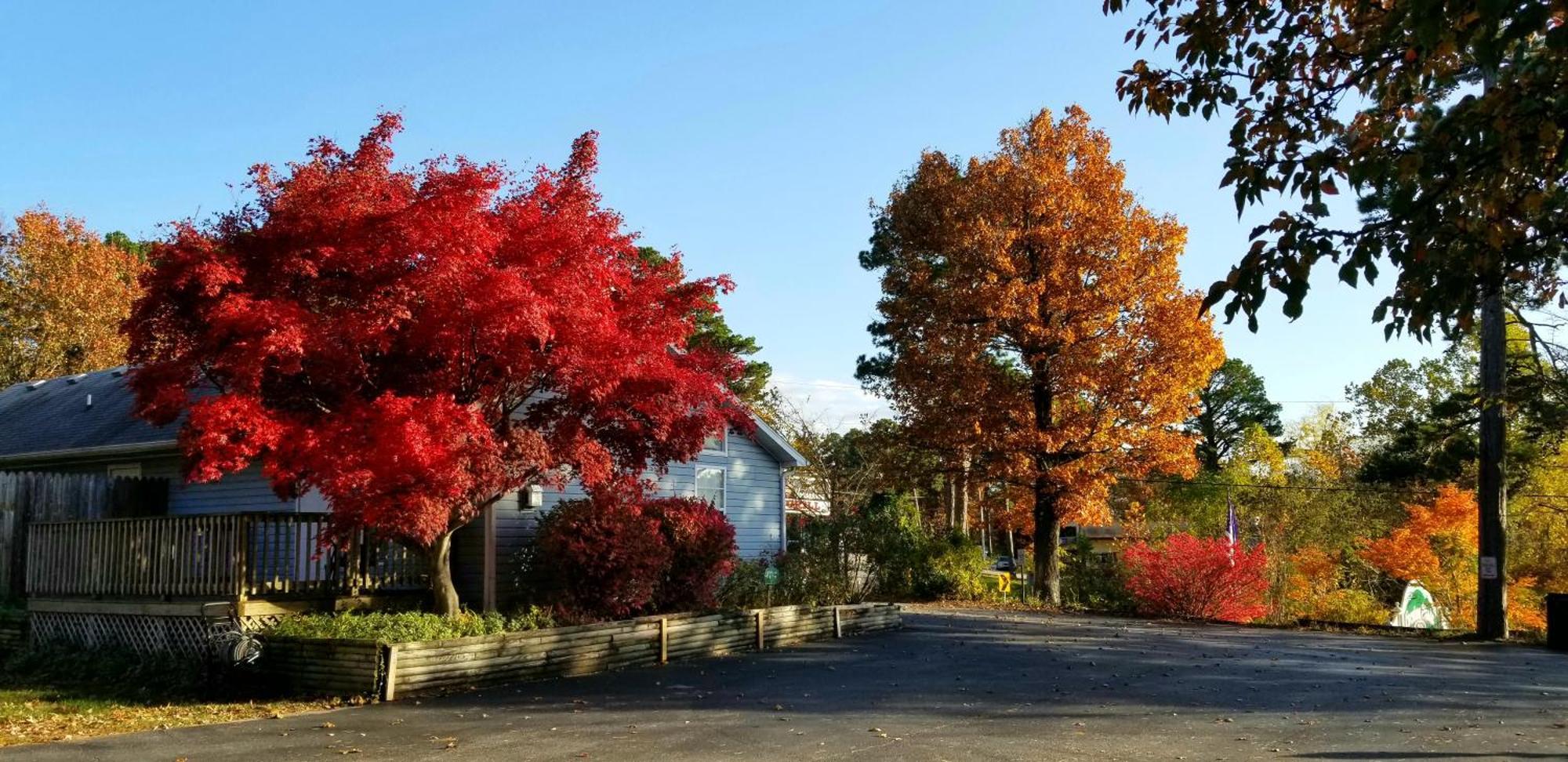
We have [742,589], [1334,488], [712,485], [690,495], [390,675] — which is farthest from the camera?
[1334,488]

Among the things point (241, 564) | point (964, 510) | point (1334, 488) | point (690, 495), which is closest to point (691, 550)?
point (690, 495)

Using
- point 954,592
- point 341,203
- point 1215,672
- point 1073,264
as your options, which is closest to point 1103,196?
point 1073,264

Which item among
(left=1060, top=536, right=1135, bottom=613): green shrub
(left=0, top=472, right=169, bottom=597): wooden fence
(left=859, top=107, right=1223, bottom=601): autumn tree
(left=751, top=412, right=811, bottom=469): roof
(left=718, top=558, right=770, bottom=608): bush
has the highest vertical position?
(left=859, top=107, right=1223, bottom=601): autumn tree

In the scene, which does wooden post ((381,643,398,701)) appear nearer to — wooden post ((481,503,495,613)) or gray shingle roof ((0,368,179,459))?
wooden post ((481,503,495,613))

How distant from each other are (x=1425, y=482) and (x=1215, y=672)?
77.1 feet

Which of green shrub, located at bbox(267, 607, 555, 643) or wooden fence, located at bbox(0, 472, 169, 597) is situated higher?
wooden fence, located at bbox(0, 472, 169, 597)

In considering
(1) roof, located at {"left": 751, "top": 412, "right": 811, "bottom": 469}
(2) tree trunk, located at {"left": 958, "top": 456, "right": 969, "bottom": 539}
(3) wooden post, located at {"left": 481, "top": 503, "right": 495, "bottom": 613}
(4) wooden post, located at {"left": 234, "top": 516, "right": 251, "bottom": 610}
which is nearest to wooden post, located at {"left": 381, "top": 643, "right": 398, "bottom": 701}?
(4) wooden post, located at {"left": 234, "top": 516, "right": 251, "bottom": 610}

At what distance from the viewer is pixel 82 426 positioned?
19641 millimetres

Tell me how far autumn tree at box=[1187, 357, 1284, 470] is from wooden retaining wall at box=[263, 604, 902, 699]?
156 feet

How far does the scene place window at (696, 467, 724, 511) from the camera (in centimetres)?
2031

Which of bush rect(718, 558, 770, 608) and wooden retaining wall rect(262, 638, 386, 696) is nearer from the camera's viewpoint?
wooden retaining wall rect(262, 638, 386, 696)

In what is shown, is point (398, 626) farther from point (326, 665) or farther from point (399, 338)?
point (399, 338)

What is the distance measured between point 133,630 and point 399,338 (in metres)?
5.52

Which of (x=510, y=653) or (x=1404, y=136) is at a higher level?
(x=1404, y=136)
